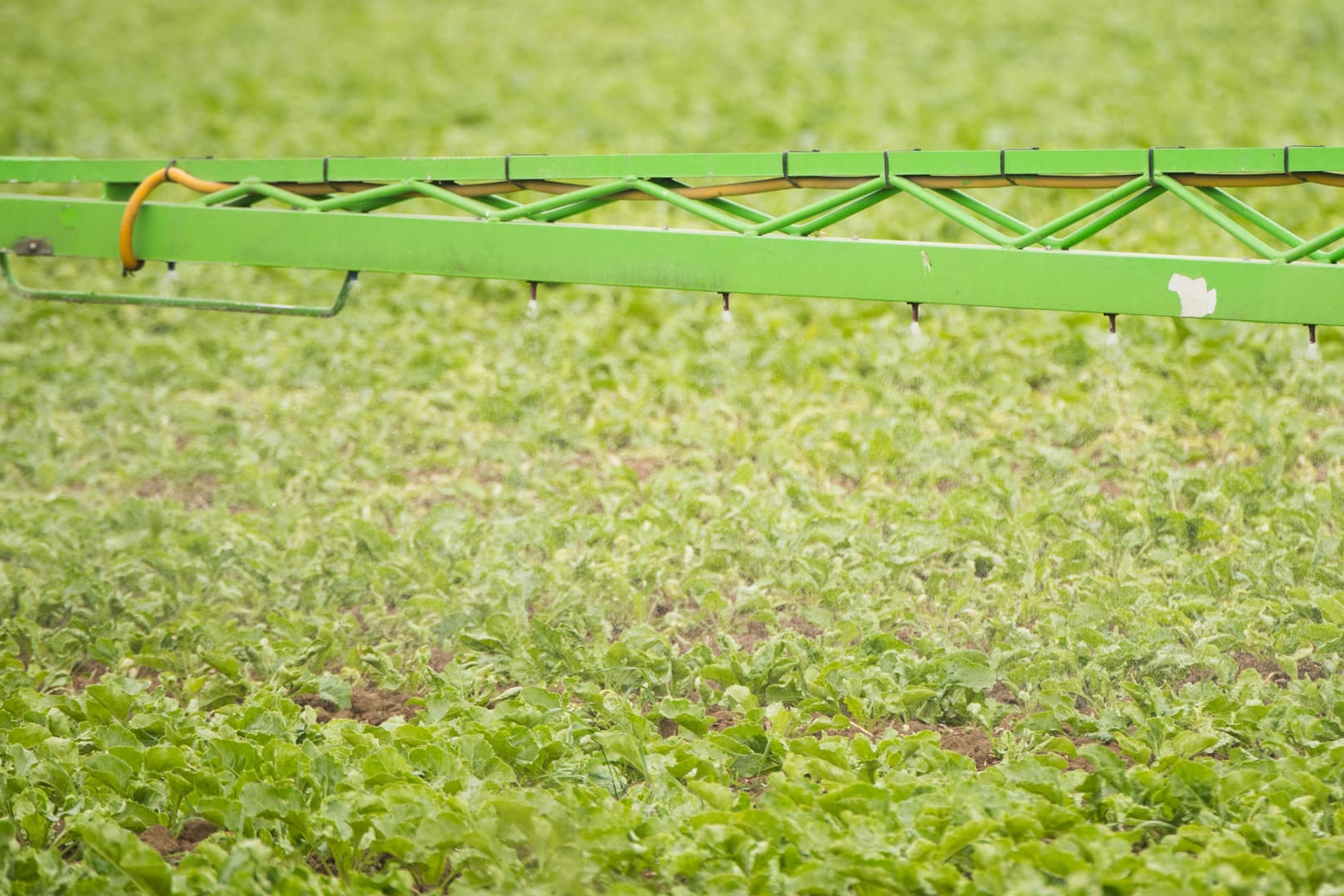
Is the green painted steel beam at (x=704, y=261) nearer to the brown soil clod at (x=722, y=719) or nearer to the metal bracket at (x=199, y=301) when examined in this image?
the metal bracket at (x=199, y=301)

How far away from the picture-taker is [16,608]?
4.68 meters

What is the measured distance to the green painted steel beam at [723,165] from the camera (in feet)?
11.5

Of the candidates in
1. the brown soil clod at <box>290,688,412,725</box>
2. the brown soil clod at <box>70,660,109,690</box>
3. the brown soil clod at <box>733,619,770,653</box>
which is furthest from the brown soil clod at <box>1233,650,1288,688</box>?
the brown soil clod at <box>70,660,109,690</box>

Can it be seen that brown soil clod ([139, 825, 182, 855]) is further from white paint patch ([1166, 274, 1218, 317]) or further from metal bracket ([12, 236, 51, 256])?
white paint patch ([1166, 274, 1218, 317])

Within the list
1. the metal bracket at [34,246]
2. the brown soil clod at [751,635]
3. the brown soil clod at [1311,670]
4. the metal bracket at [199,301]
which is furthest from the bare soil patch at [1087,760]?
the metal bracket at [34,246]

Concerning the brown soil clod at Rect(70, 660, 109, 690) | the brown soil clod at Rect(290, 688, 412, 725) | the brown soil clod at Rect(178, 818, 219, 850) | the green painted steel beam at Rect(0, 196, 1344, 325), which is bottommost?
the brown soil clod at Rect(178, 818, 219, 850)

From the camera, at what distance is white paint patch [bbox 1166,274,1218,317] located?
3477mm

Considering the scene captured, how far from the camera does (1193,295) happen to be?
3.48 meters

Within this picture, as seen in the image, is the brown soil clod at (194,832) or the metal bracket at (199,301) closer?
the brown soil clod at (194,832)

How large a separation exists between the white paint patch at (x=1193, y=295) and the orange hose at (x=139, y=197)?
2987 mm

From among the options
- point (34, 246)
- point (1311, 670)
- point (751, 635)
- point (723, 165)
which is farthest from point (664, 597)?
point (34, 246)

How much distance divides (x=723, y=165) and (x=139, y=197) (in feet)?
6.35

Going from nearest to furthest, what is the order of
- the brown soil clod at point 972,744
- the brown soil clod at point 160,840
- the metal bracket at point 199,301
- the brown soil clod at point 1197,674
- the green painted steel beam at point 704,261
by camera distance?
the brown soil clod at point 160,840
the green painted steel beam at point 704,261
the brown soil clod at point 972,744
the brown soil clod at point 1197,674
the metal bracket at point 199,301

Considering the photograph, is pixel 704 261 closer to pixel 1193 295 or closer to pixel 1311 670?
pixel 1193 295
